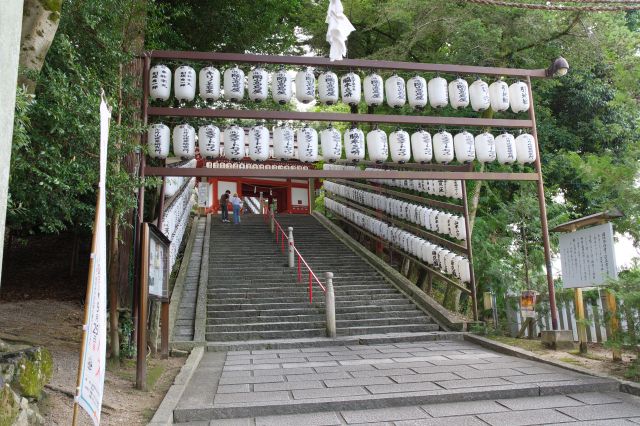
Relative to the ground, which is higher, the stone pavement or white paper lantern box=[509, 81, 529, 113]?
white paper lantern box=[509, 81, 529, 113]

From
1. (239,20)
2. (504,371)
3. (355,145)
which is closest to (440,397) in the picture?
(504,371)

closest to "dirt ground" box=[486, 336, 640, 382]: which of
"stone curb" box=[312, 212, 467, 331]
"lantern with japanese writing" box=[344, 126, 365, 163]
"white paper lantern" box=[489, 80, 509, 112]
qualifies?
"stone curb" box=[312, 212, 467, 331]

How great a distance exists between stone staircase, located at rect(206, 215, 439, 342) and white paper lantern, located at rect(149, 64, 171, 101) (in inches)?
192

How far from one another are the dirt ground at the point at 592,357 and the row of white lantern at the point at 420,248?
2.44 meters

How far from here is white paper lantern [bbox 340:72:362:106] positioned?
9.01 m

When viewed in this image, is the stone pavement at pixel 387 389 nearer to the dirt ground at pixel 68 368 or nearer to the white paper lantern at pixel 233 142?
the dirt ground at pixel 68 368

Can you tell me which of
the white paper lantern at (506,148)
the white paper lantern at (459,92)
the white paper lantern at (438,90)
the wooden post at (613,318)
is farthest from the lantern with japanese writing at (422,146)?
the wooden post at (613,318)

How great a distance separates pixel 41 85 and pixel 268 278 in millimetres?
8463

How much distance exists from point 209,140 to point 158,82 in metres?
1.35

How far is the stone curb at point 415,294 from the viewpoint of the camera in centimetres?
1003

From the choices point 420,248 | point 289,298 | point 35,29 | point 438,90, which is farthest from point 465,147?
point 35,29

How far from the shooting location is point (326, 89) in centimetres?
891

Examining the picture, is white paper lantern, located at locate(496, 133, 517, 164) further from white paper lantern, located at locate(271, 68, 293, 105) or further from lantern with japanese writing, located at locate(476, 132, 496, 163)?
white paper lantern, located at locate(271, 68, 293, 105)

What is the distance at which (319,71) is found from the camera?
29.8 feet
